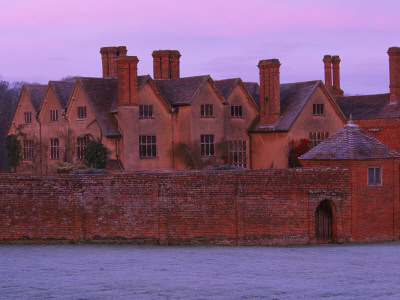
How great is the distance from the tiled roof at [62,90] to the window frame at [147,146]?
6302 millimetres

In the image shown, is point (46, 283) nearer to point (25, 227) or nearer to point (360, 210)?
point (25, 227)

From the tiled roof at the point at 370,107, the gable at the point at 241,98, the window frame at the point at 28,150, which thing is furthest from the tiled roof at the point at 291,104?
the window frame at the point at 28,150

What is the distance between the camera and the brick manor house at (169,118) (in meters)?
42.4

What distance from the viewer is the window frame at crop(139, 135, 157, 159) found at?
4291 cm

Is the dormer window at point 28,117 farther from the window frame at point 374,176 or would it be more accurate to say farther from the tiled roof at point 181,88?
the window frame at point 374,176

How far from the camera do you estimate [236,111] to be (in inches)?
1864

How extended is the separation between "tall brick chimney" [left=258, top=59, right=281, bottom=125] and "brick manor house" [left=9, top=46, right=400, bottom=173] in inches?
2.7

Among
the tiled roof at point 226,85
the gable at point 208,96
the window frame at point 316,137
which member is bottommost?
the window frame at point 316,137

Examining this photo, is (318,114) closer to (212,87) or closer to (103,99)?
(212,87)

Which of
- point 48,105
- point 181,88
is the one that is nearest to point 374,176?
point 181,88

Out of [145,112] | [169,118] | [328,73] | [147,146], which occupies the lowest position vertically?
[147,146]

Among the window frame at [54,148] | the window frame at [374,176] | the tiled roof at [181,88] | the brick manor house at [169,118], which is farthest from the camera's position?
the window frame at [54,148]

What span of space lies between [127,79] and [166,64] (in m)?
8.43

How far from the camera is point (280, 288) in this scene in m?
14.2
